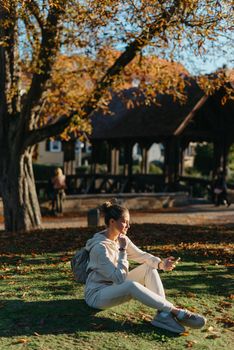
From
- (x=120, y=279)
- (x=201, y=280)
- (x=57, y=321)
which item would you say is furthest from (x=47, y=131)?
(x=120, y=279)

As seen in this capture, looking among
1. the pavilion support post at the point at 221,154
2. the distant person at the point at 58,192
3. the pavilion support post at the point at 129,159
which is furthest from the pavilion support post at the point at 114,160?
the distant person at the point at 58,192

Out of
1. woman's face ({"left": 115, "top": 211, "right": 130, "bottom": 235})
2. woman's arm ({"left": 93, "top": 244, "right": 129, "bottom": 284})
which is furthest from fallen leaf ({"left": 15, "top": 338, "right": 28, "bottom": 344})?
woman's face ({"left": 115, "top": 211, "right": 130, "bottom": 235})

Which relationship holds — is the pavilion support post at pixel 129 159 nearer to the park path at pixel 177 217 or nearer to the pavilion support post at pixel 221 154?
the pavilion support post at pixel 221 154

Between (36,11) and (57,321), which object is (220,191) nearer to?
(36,11)

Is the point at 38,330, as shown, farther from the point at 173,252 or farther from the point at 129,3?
the point at 129,3

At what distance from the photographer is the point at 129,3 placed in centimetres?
1030

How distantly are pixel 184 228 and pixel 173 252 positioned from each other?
369cm

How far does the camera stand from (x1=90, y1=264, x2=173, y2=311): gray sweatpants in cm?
523

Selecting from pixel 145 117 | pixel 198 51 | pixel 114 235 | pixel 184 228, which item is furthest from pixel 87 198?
pixel 114 235

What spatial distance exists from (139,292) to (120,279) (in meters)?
0.24

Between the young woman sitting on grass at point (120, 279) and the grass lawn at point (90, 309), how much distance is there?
18cm

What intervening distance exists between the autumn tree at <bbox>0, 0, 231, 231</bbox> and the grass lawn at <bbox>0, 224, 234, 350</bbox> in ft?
10.5

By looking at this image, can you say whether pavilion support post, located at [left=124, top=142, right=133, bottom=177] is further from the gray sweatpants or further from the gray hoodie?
the gray hoodie

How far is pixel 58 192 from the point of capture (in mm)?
20219
